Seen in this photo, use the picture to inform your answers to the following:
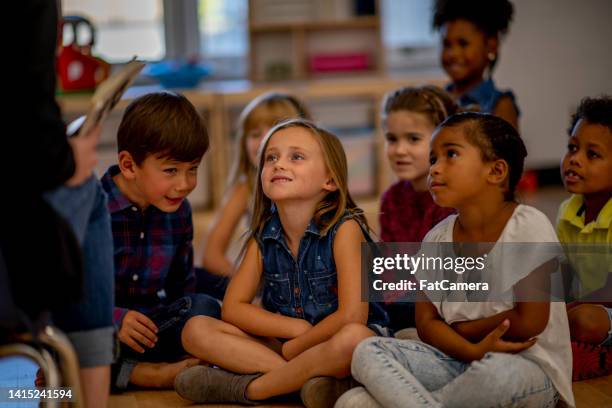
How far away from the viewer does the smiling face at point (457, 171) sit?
5.61 ft

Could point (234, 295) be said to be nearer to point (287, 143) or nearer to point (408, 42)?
point (287, 143)

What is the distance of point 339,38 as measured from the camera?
467cm

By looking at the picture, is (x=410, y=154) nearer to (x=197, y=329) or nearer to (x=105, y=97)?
(x=197, y=329)

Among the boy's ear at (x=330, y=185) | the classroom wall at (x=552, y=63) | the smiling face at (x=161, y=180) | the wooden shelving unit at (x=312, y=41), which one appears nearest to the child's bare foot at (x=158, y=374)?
the smiling face at (x=161, y=180)

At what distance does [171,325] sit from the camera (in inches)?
79.5

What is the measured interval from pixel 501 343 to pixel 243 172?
1.28 meters

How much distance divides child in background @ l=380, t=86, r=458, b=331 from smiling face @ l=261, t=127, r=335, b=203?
0.41 m

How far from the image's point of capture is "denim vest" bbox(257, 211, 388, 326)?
189 centimetres

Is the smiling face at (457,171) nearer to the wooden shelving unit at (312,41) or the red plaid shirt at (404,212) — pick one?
the red plaid shirt at (404,212)

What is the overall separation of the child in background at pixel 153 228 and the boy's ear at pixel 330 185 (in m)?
0.28

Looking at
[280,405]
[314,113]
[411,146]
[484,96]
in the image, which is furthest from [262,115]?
[314,113]

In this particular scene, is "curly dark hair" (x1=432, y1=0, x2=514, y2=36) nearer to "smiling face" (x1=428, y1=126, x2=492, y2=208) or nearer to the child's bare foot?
"smiling face" (x1=428, y1=126, x2=492, y2=208)

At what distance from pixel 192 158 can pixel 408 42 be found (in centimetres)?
312

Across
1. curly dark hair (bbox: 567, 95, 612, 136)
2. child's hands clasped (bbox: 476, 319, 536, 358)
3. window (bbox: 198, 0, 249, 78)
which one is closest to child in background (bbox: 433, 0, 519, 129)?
curly dark hair (bbox: 567, 95, 612, 136)
